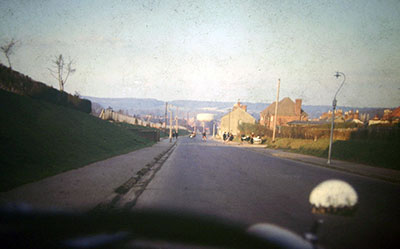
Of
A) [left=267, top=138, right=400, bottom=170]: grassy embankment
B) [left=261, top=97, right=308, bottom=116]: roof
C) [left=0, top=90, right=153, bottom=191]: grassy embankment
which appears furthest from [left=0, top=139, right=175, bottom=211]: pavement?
[left=261, top=97, right=308, bottom=116]: roof

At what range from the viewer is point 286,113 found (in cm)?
8381

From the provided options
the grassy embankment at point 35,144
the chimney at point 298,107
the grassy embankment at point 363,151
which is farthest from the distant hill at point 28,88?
the chimney at point 298,107

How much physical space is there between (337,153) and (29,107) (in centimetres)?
2033

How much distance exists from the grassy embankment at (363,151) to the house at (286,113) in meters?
54.1

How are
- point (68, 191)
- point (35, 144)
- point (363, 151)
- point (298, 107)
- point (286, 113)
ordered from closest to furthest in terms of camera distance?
point (68, 191) < point (35, 144) < point (363, 151) < point (298, 107) < point (286, 113)

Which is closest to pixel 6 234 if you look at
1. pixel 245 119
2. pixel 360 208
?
pixel 360 208

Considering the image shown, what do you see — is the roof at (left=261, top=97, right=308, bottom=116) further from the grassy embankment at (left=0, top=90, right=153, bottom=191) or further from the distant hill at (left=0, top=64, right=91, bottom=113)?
the grassy embankment at (left=0, top=90, right=153, bottom=191)

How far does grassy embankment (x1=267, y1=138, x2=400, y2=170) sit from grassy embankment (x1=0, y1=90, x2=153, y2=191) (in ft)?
50.9

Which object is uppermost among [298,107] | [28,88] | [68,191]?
[298,107]

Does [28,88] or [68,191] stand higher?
[28,88]

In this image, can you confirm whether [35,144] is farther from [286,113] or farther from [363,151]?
[286,113]

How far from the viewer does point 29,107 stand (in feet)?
49.8

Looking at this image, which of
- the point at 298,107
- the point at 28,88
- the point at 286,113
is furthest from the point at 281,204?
the point at 286,113

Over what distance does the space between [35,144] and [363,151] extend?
1839 cm
